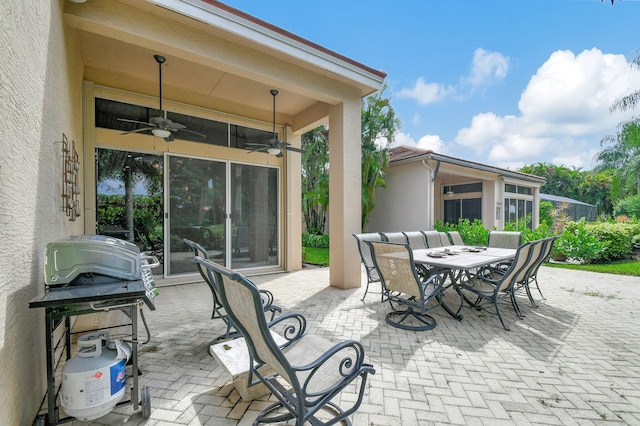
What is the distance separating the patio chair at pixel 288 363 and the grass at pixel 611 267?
8224 mm

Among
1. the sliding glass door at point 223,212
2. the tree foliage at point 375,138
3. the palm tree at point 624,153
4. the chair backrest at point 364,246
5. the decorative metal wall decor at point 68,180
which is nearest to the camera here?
the decorative metal wall decor at point 68,180

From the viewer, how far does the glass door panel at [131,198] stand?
4.98 m

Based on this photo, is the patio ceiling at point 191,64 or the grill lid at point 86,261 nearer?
the grill lid at point 86,261

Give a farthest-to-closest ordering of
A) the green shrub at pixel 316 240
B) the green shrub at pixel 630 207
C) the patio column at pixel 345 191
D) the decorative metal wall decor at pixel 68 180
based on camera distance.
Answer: the green shrub at pixel 630 207 < the green shrub at pixel 316 240 < the patio column at pixel 345 191 < the decorative metal wall decor at pixel 68 180

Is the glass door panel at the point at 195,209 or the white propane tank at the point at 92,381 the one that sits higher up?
the glass door panel at the point at 195,209

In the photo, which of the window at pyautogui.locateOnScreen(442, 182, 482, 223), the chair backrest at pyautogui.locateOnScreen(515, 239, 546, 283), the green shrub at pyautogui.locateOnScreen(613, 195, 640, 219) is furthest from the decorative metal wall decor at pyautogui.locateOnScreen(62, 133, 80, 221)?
the green shrub at pyautogui.locateOnScreen(613, 195, 640, 219)

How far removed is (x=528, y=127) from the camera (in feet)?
71.7

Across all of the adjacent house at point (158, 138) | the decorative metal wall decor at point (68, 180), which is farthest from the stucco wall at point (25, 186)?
the decorative metal wall decor at point (68, 180)

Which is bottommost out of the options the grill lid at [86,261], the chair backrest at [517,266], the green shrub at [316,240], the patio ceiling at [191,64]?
the green shrub at [316,240]

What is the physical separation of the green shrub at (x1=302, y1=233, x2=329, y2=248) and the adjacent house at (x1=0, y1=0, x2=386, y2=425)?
442 cm

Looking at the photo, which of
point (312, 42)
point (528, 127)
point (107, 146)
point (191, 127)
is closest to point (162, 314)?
point (107, 146)

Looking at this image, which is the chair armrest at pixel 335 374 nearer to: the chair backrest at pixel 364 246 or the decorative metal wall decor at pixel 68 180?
the chair backrest at pixel 364 246

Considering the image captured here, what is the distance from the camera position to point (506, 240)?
571 cm

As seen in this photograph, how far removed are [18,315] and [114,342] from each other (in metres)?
0.52
